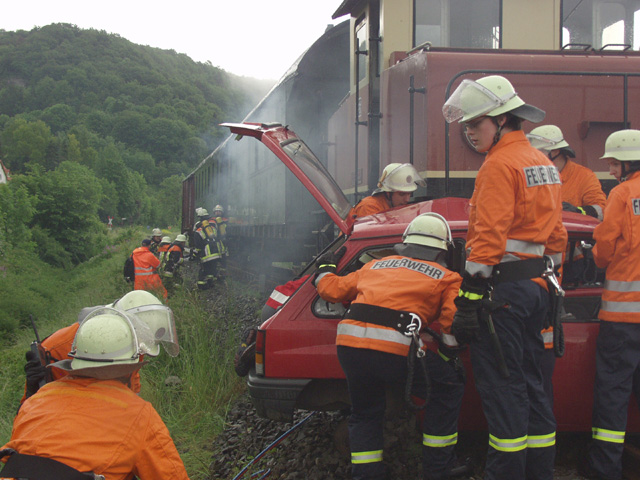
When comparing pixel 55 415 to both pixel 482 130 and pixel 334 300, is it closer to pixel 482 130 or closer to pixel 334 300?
pixel 334 300

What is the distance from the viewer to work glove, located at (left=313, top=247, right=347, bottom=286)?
3475 millimetres

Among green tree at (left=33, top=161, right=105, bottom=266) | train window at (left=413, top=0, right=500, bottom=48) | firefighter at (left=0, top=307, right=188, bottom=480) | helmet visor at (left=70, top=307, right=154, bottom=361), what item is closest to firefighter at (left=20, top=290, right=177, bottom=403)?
helmet visor at (left=70, top=307, right=154, bottom=361)

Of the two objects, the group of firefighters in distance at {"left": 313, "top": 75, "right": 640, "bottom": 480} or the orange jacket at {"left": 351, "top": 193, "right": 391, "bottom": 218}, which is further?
the orange jacket at {"left": 351, "top": 193, "right": 391, "bottom": 218}

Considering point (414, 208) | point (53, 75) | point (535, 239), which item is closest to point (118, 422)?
point (535, 239)

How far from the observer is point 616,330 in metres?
3.20

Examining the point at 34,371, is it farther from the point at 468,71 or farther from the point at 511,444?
the point at 468,71

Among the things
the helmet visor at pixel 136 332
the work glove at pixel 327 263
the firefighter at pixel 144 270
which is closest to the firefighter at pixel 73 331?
the helmet visor at pixel 136 332

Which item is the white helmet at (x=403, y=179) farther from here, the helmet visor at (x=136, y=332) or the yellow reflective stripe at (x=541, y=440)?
the helmet visor at (x=136, y=332)

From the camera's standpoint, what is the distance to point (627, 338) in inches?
125

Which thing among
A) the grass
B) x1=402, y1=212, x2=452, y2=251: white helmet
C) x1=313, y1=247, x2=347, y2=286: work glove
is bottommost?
the grass

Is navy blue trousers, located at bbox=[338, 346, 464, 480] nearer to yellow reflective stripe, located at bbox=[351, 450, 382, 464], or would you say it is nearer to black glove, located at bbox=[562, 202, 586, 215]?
yellow reflective stripe, located at bbox=[351, 450, 382, 464]

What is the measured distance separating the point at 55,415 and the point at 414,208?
111 inches

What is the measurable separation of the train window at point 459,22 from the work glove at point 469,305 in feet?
11.0

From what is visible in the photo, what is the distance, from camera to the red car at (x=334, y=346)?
133 inches
